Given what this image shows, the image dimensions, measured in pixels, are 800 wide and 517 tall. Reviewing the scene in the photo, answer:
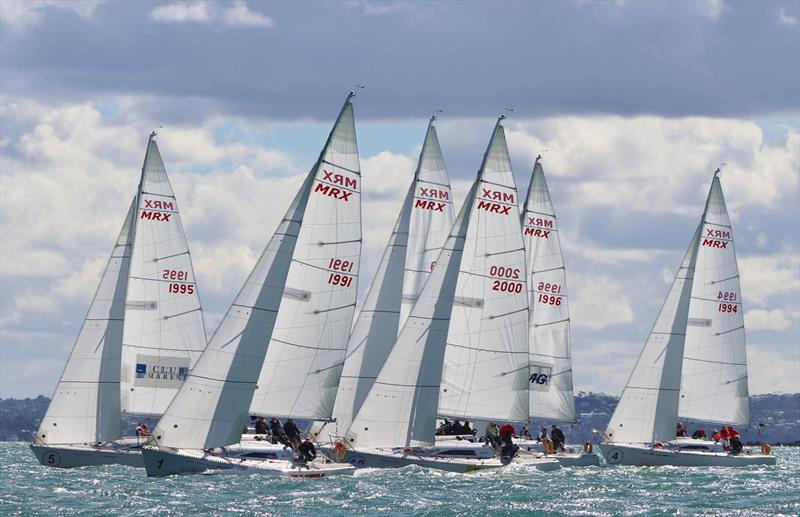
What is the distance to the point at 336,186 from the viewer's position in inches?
2564

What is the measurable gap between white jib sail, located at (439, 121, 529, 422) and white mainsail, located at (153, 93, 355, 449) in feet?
22.1

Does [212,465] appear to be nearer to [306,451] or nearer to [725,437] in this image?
[306,451]

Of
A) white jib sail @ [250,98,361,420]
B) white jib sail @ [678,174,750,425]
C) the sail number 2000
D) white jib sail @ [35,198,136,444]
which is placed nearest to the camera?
white jib sail @ [250,98,361,420]

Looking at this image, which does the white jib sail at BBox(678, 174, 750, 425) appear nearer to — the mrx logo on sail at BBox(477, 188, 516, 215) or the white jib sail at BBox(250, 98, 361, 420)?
the mrx logo on sail at BBox(477, 188, 516, 215)

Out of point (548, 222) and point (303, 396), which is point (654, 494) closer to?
point (303, 396)

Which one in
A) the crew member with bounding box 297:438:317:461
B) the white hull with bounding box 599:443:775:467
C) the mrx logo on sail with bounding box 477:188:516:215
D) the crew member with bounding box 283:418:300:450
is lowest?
the crew member with bounding box 297:438:317:461

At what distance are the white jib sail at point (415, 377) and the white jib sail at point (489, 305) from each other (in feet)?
1.95

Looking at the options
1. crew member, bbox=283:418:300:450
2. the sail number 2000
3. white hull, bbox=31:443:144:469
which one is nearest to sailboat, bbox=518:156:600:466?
the sail number 2000

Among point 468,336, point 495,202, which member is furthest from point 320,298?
point 495,202

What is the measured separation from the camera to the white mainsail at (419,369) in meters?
66.0

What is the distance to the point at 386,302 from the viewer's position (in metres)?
73.3

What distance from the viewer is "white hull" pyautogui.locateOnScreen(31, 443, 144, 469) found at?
70.0 metres

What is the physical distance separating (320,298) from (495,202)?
8.56 meters

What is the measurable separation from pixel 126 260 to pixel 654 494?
85.4 ft
